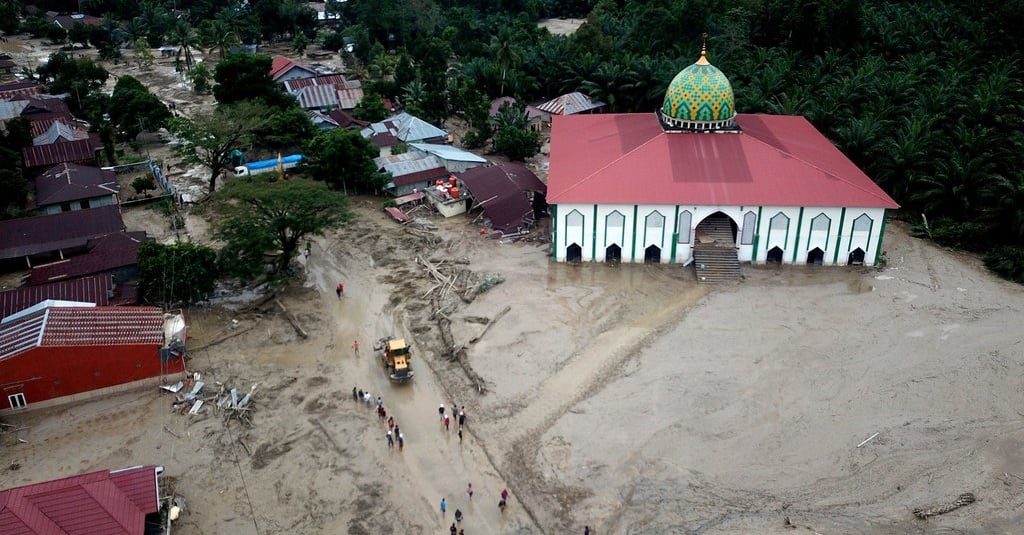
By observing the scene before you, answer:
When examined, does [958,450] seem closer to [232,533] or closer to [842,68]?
[232,533]

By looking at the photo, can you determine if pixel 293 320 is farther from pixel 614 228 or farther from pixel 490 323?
pixel 614 228

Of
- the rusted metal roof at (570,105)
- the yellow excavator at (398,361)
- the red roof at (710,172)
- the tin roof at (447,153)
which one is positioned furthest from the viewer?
the rusted metal roof at (570,105)

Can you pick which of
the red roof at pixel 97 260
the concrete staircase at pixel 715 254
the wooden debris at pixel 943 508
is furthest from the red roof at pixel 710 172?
the red roof at pixel 97 260

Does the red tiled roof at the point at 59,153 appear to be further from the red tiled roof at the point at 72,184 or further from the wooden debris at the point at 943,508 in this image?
the wooden debris at the point at 943,508

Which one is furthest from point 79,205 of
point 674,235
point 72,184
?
point 674,235

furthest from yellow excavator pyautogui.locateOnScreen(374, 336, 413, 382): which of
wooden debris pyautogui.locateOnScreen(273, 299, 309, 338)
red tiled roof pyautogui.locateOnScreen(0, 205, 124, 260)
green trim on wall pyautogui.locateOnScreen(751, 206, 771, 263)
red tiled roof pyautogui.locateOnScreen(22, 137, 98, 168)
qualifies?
red tiled roof pyautogui.locateOnScreen(22, 137, 98, 168)

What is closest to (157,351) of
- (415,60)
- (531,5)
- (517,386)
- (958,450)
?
(517,386)

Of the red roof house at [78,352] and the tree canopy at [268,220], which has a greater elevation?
the tree canopy at [268,220]
